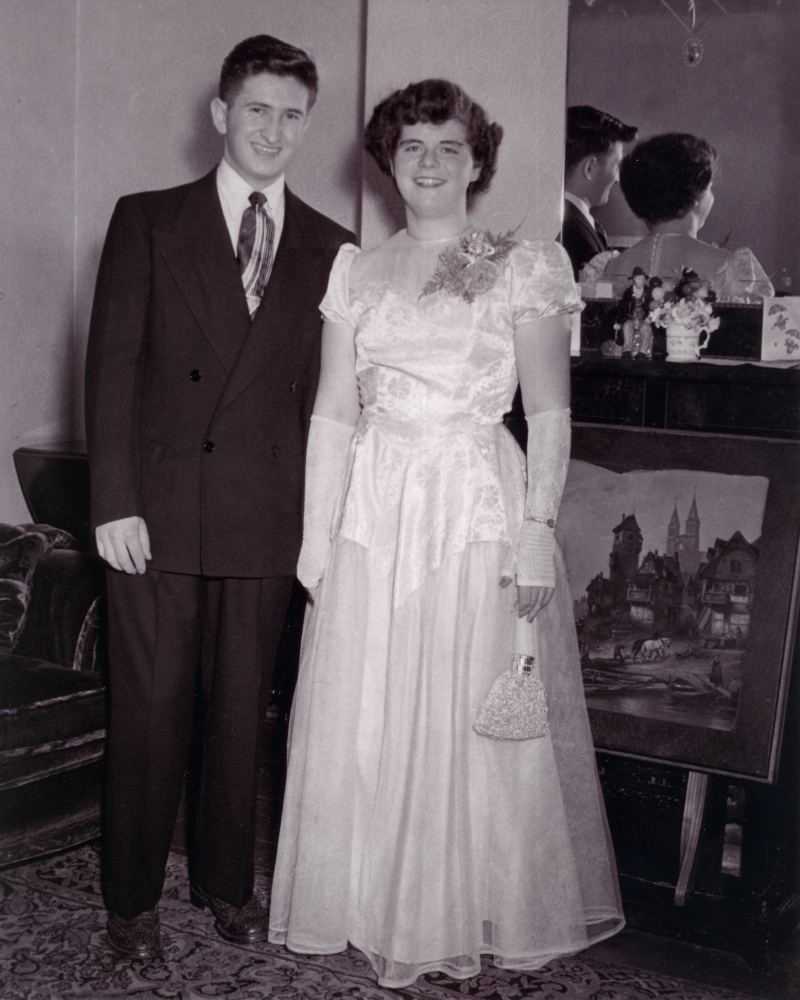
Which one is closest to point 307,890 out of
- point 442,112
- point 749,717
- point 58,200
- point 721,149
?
point 749,717

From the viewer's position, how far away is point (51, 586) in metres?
3.20

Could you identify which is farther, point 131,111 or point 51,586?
point 131,111

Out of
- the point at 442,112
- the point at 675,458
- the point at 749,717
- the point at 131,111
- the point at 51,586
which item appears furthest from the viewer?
the point at 131,111

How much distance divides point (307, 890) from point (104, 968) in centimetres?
50

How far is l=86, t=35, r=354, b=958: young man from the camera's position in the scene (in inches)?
91.2

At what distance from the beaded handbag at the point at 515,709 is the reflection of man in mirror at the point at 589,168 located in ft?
4.11

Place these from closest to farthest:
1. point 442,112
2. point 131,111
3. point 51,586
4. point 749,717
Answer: point 442,112, point 749,717, point 51,586, point 131,111

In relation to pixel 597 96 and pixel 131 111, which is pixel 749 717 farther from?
pixel 131 111

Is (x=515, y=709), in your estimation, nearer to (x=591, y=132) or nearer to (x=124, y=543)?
(x=124, y=543)

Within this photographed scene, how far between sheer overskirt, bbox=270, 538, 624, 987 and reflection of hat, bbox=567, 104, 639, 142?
1.23m

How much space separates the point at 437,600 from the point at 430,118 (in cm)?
102

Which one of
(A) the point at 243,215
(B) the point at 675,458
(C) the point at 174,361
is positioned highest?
(A) the point at 243,215
